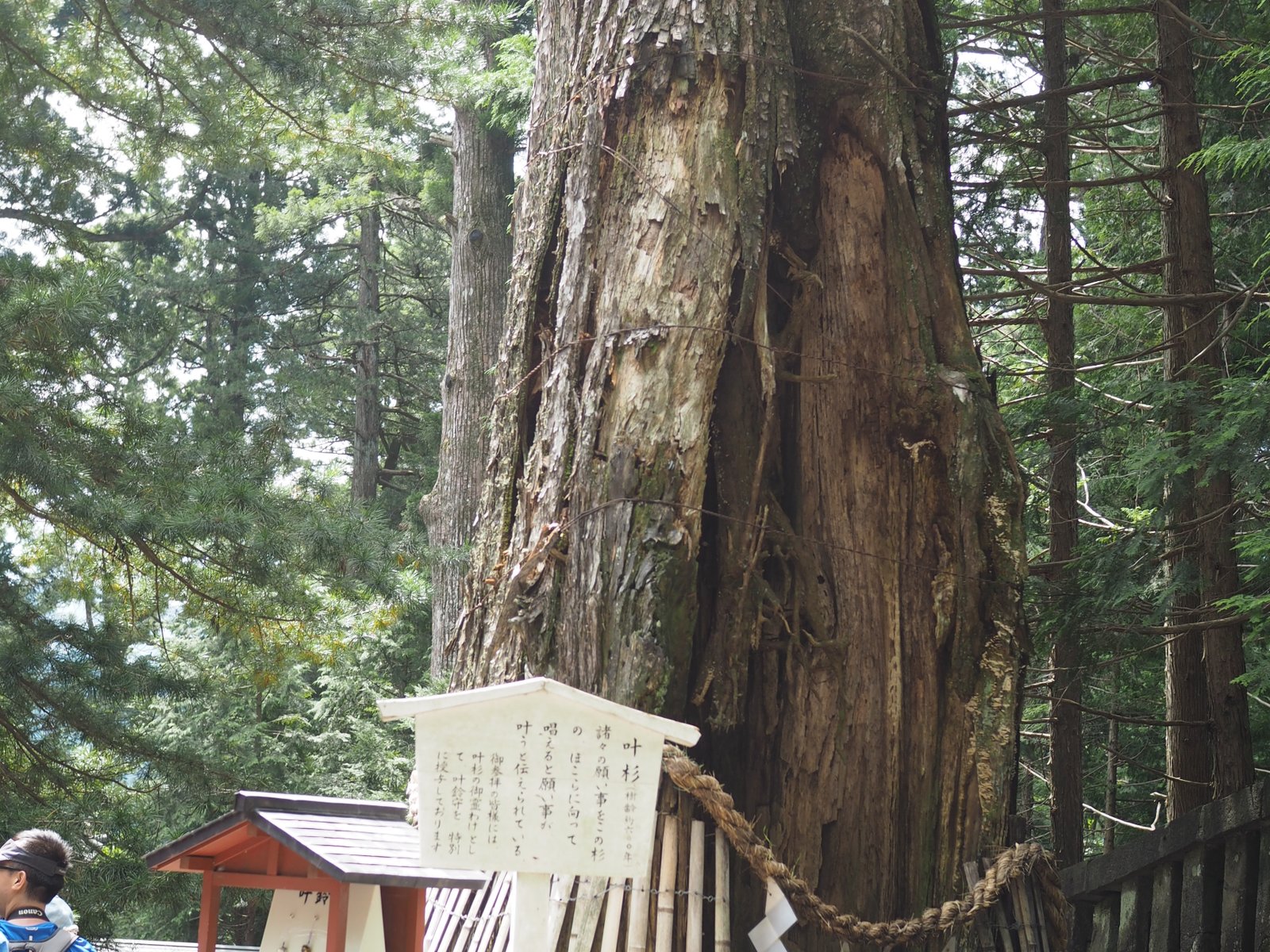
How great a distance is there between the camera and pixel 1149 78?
586 cm

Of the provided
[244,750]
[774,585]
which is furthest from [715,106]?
[244,750]

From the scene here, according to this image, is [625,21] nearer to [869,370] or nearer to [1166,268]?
[869,370]

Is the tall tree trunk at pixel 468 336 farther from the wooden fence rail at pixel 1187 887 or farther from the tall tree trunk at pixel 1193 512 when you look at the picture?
the wooden fence rail at pixel 1187 887

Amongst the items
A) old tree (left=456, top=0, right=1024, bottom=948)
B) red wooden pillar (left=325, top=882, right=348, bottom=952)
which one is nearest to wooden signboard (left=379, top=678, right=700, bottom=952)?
red wooden pillar (left=325, top=882, right=348, bottom=952)

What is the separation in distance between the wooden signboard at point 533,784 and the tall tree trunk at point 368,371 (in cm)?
1305

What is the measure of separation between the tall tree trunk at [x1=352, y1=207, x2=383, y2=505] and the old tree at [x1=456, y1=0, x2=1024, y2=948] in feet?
38.4

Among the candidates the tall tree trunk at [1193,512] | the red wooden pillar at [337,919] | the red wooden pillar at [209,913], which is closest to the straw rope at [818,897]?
the red wooden pillar at [337,919]

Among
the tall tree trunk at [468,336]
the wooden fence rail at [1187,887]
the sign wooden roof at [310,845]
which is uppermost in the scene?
the tall tree trunk at [468,336]

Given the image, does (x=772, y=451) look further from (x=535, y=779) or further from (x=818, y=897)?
A: (x=535, y=779)

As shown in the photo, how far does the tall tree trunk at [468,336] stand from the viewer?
31.3 feet

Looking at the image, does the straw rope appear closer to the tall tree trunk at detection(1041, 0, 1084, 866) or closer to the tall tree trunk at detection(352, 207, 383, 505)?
the tall tree trunk at detection(1041, 0, 1084, 866)

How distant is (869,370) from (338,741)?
33.4 ft

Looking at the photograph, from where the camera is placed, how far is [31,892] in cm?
324

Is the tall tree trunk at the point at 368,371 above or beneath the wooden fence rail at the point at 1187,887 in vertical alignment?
above
